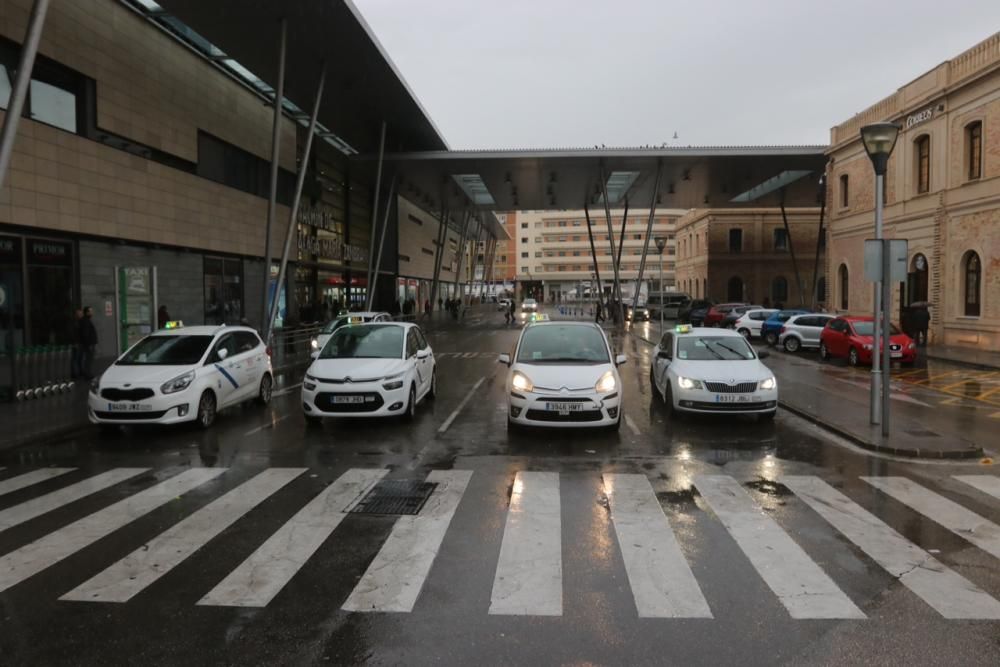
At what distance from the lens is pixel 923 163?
1136 inches

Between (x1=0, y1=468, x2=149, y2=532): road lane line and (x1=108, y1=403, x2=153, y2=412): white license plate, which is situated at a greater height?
(x1=108, y1=403, x2=153, y2=412): white license plate

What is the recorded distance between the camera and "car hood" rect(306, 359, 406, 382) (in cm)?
1064

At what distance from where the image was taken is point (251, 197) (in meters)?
28.4

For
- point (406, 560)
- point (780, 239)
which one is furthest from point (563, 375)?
point (780, 239)

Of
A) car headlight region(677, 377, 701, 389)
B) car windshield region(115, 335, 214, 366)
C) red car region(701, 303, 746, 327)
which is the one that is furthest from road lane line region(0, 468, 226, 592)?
red car region(701, 303, 746, 327)

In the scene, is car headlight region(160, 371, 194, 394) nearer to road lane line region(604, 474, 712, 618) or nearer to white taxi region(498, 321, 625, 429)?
white taxi region(498, 321, 625, 429)

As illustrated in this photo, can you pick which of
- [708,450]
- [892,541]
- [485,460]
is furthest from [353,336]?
[892,541]

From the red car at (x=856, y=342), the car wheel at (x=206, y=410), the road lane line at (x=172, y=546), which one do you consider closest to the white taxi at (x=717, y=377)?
the road lane line at (x=172, y=546)

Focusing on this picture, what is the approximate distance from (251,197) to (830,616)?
28.1 m

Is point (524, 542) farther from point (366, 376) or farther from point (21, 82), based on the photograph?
point (21, 82)

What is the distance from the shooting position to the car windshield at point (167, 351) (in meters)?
11.2

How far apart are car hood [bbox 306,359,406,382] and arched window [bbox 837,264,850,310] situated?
31.3 m

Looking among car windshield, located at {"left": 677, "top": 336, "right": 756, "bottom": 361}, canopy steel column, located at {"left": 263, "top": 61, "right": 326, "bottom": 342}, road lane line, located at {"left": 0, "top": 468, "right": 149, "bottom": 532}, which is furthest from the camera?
canopy steel column, located at {"left": 263, "top": 61, "right": 326, "bottom": 342}

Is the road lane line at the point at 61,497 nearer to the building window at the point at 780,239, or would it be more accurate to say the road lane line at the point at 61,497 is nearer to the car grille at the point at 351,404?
the car grille at the point at 351,404
